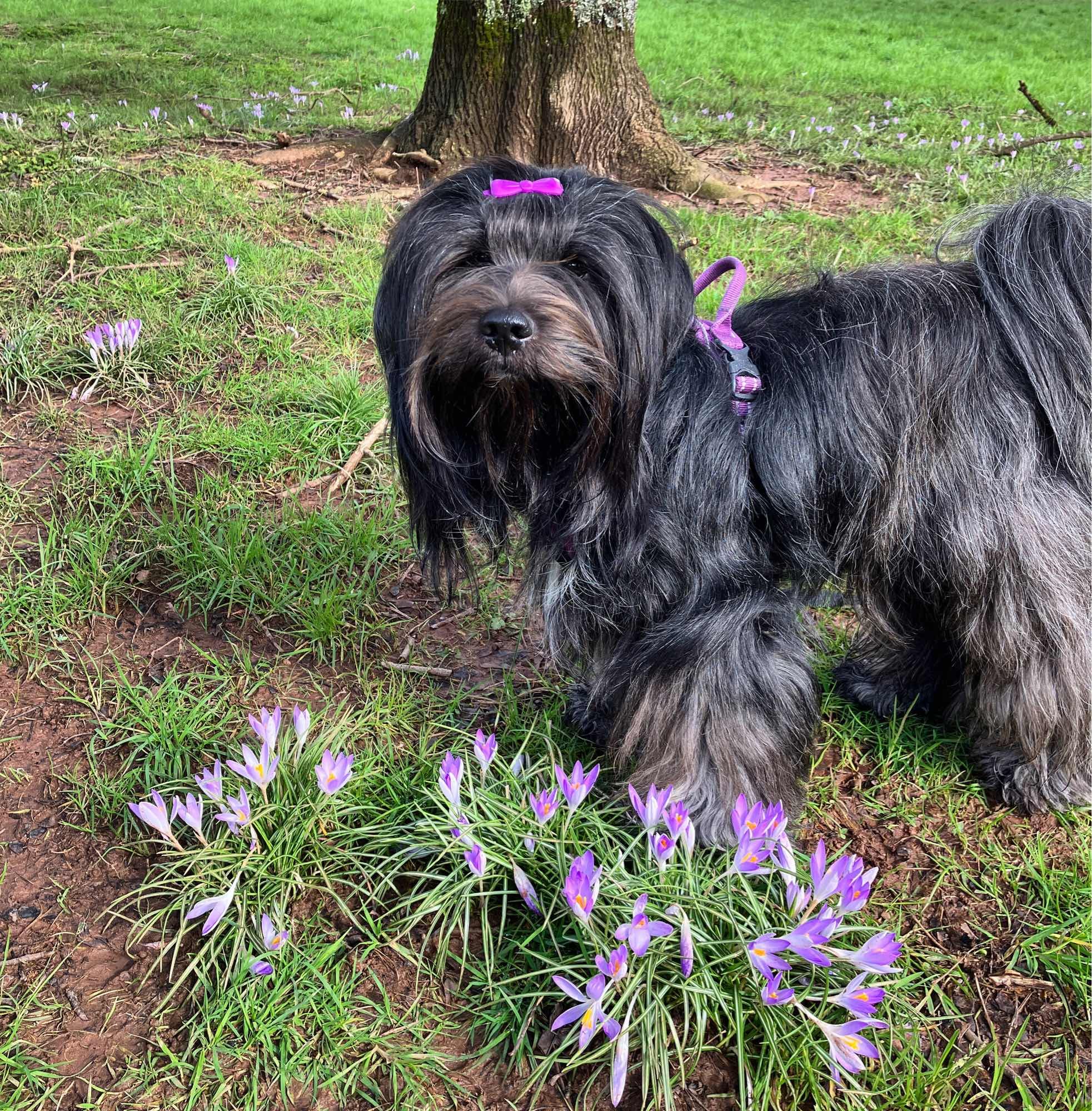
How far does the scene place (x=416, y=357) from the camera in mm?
2039

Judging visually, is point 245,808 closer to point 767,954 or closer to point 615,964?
point 615,964

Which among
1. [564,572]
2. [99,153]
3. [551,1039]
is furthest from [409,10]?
[551,1039]

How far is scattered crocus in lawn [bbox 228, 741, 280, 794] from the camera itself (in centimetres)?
206

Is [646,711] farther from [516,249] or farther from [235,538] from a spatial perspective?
[235,538]

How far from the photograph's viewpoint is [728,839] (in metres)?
2.36

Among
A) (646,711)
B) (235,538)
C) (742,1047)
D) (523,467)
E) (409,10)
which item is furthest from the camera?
(409,10)

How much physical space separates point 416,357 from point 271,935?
4.27 ft

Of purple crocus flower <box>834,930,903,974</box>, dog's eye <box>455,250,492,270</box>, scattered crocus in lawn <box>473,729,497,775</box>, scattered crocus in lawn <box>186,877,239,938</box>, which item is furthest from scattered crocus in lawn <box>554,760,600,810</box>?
dog's eye <box>455,250,492,270</box>

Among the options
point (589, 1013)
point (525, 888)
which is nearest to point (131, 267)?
point (525, 888)

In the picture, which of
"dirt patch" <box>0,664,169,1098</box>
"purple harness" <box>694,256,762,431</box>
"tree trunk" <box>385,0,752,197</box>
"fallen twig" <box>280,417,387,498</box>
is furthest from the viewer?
"tree trunk" <box>385,0,752,197</box>

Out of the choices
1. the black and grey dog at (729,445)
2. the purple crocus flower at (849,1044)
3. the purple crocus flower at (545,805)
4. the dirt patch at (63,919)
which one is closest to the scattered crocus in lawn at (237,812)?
the dirt patch at (63,919)

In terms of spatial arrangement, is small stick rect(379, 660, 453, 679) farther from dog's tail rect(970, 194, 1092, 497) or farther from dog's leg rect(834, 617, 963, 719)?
dog's tail rect(970, 194, 1092, 497)

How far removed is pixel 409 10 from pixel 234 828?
14714 millimetres

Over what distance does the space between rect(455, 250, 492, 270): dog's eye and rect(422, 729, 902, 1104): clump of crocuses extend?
1104 millimetres
